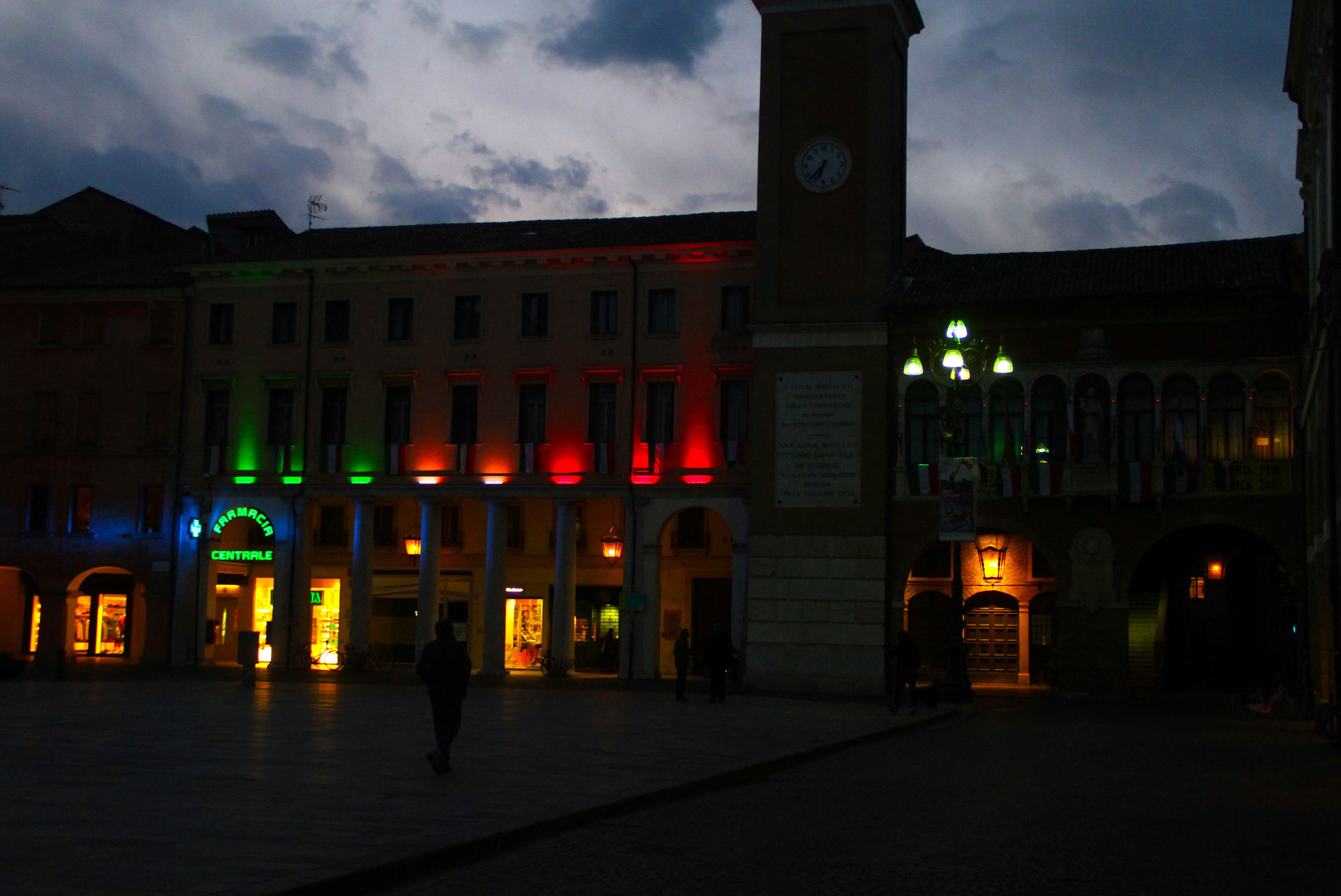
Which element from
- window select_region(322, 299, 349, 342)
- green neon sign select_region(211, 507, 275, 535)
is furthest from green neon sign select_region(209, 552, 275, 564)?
window select_region(322, 299, 349, 342)

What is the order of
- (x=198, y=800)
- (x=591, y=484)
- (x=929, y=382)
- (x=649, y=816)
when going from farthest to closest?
(x=591, y=484) → (x=929, y=382) → (x=649, y=816) → (x=198, y=800)

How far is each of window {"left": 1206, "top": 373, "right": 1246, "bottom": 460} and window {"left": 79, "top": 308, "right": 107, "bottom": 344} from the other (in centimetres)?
3023

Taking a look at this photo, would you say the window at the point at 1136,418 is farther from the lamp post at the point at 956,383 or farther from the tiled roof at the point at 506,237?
the tiled roof at the point at 506,237

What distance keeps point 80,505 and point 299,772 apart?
31.8 m

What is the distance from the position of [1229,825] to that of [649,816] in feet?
15.8

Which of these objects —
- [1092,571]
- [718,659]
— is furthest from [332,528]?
[1092,571]

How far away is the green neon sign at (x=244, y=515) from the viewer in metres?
42.1

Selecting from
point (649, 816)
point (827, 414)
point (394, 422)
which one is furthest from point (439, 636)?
point (394, 422)

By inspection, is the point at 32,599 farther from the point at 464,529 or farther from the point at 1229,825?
the point at 1229,825

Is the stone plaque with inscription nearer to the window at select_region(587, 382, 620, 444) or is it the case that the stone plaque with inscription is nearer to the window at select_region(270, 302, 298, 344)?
the window at select_region(587, 382, 620, 444)

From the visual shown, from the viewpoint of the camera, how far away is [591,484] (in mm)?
39875

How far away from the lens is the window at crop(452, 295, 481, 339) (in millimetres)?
41375

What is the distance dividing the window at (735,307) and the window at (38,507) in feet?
66.5

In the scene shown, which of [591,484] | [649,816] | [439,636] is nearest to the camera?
[649,816]
